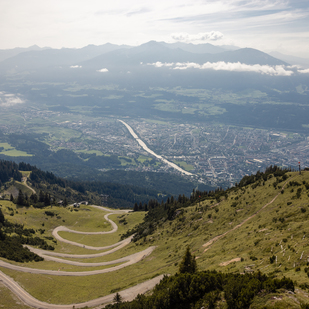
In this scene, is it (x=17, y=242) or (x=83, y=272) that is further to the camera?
(x=17, y=242)

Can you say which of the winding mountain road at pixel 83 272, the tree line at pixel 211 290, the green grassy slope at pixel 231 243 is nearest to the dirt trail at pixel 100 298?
the winding mountain road at pixel 83 272

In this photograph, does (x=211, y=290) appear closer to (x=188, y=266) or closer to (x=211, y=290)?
(x=211, y=290)

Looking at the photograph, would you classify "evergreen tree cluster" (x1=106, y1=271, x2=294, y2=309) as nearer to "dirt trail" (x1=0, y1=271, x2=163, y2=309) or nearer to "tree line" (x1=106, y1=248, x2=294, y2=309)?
"tree line" (x1=106, y1=248, x2=294, y2=309)

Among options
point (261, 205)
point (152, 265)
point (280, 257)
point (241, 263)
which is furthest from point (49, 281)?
point (261, 205)

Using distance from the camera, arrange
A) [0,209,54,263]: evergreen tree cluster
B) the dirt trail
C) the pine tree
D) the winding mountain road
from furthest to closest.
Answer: [0,209,54,263]: evergreen tree cluster < the winding mountain road < the dirt trail < the pine tree

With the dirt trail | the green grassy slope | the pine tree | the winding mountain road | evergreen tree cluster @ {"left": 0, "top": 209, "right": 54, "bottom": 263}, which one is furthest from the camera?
evergreen tree cluster @ {"left": 0, "top": 209, "right": 54, "bottom": 263}

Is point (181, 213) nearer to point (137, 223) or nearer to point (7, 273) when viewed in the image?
point (137, 223)

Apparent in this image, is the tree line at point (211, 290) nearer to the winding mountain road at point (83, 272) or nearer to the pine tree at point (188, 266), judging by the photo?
the pine tree at point (188, 266)

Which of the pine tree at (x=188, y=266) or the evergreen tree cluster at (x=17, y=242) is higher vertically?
the pine tree at (x=188, y=266)

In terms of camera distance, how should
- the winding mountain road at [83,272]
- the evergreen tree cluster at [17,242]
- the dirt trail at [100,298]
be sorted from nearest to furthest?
the dirt trail at [100,298], the winding mountain road at [83,272], the evergreen tree cluster at [17,242]

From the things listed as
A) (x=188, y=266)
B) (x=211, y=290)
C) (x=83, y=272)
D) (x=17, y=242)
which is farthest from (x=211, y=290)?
(x=17, y=242)

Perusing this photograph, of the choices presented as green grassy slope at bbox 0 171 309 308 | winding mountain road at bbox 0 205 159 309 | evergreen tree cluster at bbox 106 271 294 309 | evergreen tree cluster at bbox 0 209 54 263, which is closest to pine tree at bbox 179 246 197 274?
evergreen tree cluster at bbox 106 271 294 309
